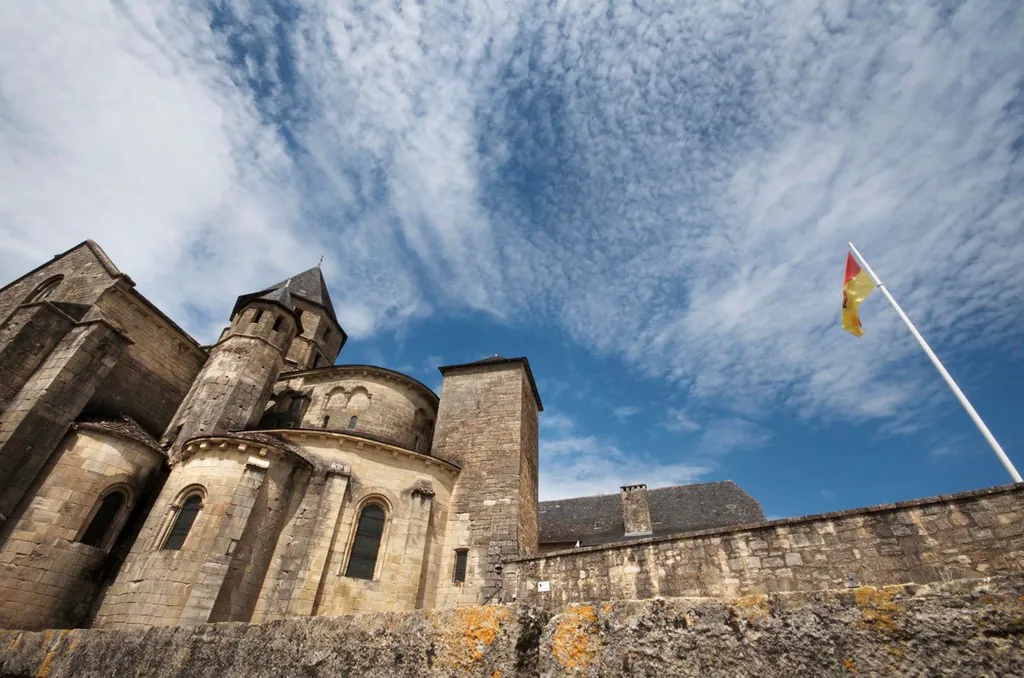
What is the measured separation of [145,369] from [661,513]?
22.5 meters

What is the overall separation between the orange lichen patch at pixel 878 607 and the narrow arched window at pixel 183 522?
1387 cm

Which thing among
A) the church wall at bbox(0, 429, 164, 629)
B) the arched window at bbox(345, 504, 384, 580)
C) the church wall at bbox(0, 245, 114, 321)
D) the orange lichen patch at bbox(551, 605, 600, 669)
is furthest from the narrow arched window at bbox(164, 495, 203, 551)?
the orange lichen patch at bbox(551, 605, 600, 669)

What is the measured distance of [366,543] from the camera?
42.8 ft

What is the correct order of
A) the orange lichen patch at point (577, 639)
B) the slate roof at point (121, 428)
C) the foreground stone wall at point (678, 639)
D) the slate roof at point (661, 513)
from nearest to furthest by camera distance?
the foreground stone wall at point (678, 639)
the orange lichen patch at point (577, 639)
the slate roof at point (121, 428)
the slate roof at point (661, 513)

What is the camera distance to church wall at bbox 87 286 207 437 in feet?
50.4

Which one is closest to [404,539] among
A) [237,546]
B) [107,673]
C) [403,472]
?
[403,472]

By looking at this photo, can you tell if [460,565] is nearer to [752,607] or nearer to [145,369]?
[145,369]

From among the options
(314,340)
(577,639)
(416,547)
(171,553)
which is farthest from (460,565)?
(314,340)

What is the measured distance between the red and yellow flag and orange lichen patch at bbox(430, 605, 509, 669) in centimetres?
1223

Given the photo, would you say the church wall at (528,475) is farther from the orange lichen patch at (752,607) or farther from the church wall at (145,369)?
the orange lichen patch at (752,607)

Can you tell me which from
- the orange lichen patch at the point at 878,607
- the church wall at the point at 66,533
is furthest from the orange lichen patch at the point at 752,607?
the church wall at the point at 66,533

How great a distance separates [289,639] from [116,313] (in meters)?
18.2

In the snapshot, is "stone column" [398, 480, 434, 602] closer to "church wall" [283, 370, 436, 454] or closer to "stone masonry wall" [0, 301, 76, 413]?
"church wall" [283, 370, 436, 454]

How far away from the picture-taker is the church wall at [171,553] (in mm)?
10422
